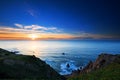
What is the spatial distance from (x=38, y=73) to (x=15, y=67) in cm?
477

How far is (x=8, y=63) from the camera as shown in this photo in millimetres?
41031

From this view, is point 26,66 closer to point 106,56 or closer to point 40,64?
point 40,64

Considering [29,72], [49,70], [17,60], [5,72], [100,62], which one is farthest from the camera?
[100,62]

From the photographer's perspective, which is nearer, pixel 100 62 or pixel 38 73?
pixel 38 73

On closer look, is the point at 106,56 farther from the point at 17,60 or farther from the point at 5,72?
the point at 5,72

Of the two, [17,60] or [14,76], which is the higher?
[17,60]

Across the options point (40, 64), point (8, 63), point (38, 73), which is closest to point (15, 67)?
point (8, 63)

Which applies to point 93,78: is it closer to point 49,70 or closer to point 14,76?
point 14,76

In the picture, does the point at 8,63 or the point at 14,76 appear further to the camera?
the point at 8,63

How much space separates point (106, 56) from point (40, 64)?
34.5 m

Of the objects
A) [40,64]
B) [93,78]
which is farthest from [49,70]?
[93,78]

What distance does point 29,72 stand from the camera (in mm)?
40344

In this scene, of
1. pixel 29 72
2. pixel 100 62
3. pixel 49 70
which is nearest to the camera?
pixel 29 72

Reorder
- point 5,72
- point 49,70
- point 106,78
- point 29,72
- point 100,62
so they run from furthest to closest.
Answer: point 100,62, point 49,70, point 29,72, point 5,72, point 106,78
